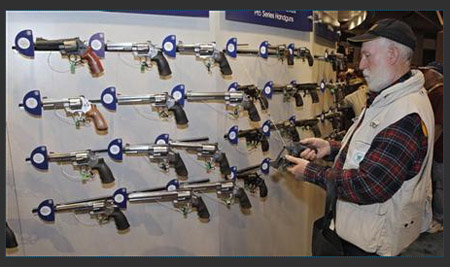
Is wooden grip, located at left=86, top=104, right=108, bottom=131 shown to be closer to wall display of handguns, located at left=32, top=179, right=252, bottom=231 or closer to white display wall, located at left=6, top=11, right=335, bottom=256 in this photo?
white display wall, located at left=6, top=11, right=335, bottom=256

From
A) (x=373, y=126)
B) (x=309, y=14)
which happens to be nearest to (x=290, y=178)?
(x=309, y=14)

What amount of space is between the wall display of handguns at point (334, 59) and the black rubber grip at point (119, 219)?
6.57ft

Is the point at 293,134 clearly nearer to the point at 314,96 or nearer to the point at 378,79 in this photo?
the point at 314,96

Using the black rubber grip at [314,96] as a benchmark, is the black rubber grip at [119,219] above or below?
below

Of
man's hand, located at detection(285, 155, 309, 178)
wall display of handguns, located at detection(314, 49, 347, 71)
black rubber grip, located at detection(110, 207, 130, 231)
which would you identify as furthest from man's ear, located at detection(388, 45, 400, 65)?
wall display of handguns, located at detection(314, 49, 347, 71)

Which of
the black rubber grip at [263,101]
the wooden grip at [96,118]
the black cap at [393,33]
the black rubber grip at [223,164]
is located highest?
the black cap at [393,33]

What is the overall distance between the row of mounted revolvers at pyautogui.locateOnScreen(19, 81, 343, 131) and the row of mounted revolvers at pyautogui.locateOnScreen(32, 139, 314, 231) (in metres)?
0.38

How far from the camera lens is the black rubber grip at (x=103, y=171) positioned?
1756 millimetres

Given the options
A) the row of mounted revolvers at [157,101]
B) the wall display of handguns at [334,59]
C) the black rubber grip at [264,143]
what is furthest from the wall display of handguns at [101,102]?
the wall display of handguns at [334,59]

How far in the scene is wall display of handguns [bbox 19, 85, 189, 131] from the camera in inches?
65.7

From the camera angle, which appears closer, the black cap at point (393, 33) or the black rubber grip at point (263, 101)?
the black cap at point (393, 33)

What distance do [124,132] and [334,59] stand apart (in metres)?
2.11

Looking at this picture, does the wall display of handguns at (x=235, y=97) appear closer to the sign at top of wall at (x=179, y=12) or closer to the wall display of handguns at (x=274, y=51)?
the wall display of handguns at (x=274, y=51)

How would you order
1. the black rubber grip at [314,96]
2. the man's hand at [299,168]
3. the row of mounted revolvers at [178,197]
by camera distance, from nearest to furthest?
1. the man's hand at [299,168]
2. the row of mounted revolvers at [178,197]
3. the black rubber grip at [314,96]
